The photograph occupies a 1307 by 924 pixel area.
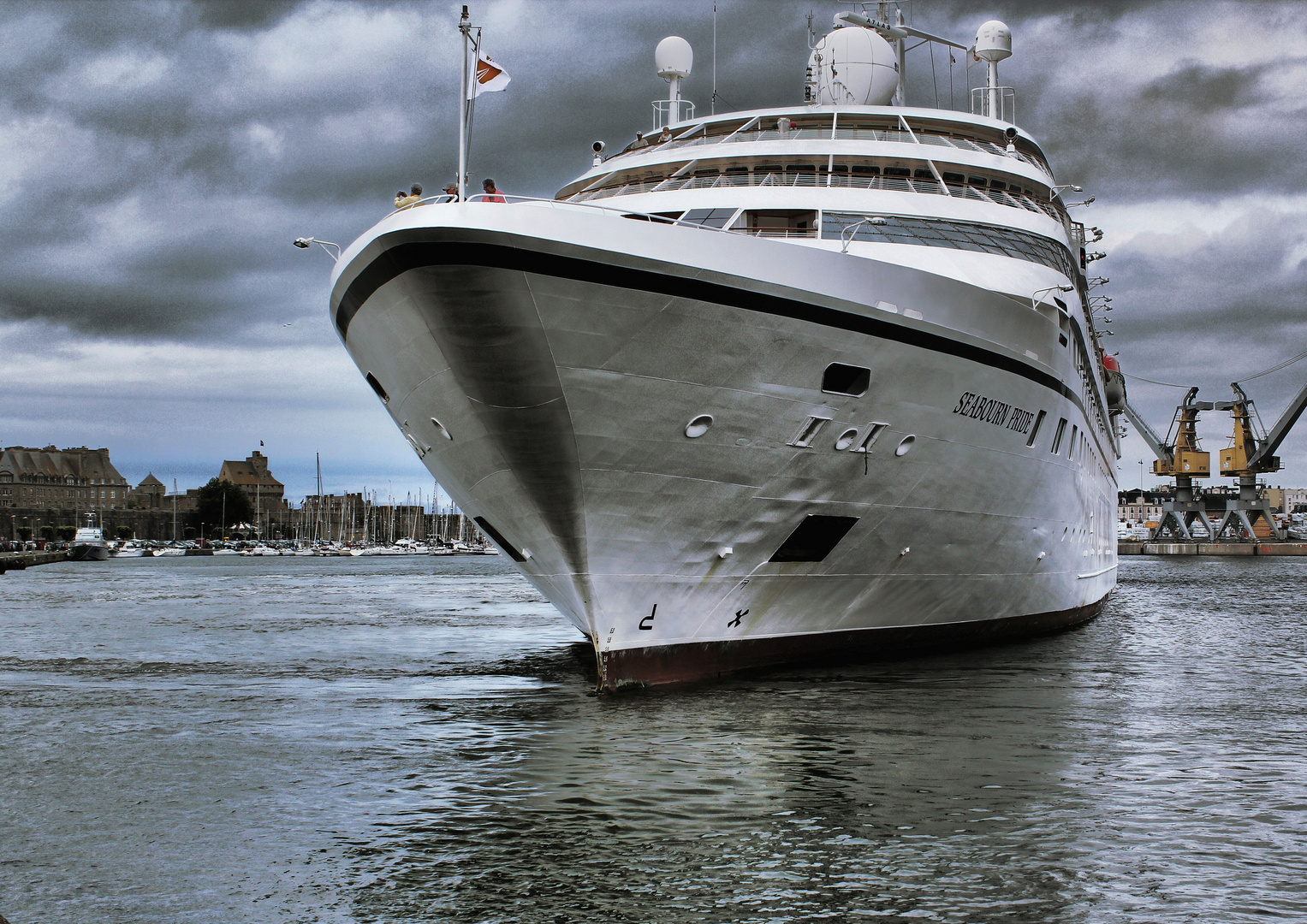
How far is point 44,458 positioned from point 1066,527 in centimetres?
16031

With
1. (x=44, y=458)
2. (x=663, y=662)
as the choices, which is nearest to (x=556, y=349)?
(x=663, y=662)

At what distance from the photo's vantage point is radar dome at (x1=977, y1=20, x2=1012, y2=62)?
925 inches

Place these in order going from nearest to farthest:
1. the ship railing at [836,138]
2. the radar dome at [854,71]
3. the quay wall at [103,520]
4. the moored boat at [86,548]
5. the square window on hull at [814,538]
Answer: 1. the square window on hull at [814,538]
2. the ship railing at [836,138]
3. the radar dome at [854,71]
4. the moored boat at [86,548]
5. the quay wall at [103,520]

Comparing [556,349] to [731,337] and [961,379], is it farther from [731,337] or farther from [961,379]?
[961,379]

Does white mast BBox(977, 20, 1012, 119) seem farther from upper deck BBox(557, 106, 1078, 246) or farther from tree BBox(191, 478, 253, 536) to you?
tree BBox(191, 478, 253, 536)

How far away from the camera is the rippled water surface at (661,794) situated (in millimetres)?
6109

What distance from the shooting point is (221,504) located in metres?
143

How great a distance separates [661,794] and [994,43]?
20.7m

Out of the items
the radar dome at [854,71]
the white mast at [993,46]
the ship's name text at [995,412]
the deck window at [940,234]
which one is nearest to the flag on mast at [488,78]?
the deck window at [940,234]

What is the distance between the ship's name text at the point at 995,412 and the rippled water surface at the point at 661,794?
3.40 metres

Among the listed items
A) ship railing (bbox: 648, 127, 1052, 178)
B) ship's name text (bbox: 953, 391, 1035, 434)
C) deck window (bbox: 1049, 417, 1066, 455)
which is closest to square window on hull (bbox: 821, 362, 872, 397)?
ship's name text (bbox: 953, 391, 1035, 434)

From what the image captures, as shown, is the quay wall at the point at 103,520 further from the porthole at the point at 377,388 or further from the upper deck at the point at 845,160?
the porthole at the point at 377,388

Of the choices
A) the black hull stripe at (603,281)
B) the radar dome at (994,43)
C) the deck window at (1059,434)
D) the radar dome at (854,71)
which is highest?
the radar dome at (994,43)

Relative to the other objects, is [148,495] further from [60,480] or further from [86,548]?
[86,548]
